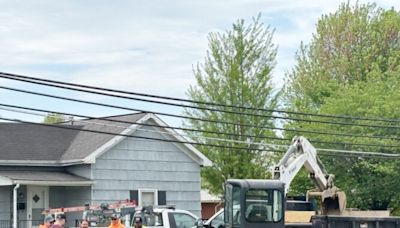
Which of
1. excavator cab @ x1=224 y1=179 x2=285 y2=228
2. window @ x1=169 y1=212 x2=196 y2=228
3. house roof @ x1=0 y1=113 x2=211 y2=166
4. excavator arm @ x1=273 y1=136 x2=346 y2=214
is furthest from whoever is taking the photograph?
house roof @ x1=0 y1=113 x2=211 y2=166

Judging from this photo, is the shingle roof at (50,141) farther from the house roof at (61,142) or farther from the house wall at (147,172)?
the house wall at (147,172)

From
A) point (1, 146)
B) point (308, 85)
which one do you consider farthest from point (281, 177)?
point (308, 85)

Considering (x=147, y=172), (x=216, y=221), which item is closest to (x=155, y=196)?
(x=147, y=172)

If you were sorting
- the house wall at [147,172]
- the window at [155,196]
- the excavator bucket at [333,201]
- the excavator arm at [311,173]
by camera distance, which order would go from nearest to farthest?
the excavator bucket at [333,201] < the excavator arm at [311,173] < the house wall at [147,172] < the window at [155,196]

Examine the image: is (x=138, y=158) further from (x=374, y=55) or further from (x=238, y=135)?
(x=374, y=55)

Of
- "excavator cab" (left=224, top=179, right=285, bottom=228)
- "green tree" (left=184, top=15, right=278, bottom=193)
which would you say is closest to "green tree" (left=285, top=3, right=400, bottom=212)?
"green tree" (left=184, top=15, right=278, bottom=193)

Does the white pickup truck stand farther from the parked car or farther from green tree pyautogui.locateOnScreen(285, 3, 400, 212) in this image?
green tree pyautogui.locateOnScreen(285, 3, 400, 212)

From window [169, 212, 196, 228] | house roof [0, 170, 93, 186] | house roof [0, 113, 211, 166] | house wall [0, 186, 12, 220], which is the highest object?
house roof [0, 113, 211, 166]

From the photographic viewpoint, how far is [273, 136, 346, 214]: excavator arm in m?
20.9

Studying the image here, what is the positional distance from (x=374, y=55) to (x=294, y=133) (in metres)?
12.0

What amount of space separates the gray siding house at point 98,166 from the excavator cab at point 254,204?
10731 mm

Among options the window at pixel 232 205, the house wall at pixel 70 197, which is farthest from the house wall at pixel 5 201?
the window at pixel 232 205

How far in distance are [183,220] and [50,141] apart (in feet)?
34.6

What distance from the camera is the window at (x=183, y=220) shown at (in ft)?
72.9
